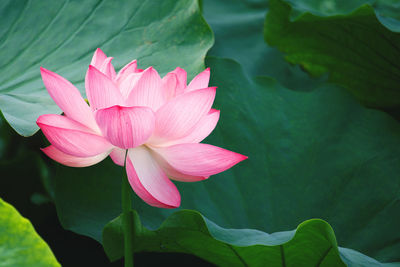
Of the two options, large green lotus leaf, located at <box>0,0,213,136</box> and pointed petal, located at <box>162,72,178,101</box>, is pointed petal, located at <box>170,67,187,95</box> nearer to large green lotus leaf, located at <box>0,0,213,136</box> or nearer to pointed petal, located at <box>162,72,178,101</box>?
pointed petal, located at <box>162,72,178,101</box>

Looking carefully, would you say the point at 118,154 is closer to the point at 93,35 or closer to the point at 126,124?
the point at 126,124

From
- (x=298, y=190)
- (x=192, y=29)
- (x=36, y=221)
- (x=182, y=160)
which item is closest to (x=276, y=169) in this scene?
(x=298, y=190)

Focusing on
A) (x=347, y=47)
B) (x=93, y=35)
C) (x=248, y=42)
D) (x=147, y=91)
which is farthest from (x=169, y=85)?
(x=248, y=42)

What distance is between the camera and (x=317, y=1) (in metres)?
1.57

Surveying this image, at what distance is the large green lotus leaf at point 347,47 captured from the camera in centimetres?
121

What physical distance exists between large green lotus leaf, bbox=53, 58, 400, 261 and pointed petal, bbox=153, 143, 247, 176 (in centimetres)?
30

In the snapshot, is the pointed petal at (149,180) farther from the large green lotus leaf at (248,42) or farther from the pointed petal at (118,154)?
the large green lotus leaf at (248,42)

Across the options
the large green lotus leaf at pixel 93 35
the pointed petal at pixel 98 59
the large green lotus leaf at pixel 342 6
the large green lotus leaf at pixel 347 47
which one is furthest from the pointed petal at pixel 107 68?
the large green lotus leaf at pixel 342 6

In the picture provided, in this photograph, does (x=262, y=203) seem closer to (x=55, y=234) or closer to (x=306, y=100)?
(x=306, y=100)

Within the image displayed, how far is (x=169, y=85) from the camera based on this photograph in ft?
2.15

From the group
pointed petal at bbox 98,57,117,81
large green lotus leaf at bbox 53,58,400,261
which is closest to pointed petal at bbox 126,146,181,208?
pointed petal at bbox 98,57,117,81

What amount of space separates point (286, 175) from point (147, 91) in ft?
1.77

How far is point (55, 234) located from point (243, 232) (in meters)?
0.61

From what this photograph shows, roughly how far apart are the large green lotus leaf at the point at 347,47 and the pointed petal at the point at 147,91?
2.23 feet
